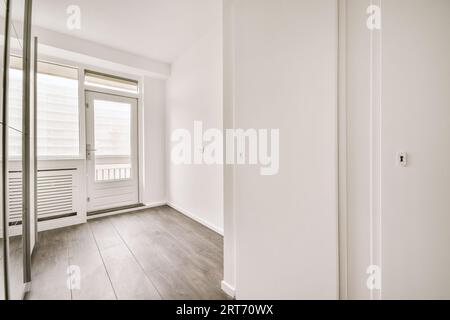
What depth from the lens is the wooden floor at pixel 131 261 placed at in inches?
59.4

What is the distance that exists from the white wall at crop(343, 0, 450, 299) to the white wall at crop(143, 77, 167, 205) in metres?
3.58

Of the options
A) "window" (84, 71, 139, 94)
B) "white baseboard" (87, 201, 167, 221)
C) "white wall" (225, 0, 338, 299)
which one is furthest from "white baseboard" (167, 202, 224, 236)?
"window" (84, 71, 139, 94)

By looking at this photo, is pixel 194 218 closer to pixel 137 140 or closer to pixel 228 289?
pixel 228 289

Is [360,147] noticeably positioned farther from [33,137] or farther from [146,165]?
[146,165]

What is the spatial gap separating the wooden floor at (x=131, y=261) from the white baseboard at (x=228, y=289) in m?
0.04

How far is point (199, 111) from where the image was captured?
2.90 m

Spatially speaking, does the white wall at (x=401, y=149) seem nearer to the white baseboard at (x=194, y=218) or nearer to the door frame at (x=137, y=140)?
the white baseboard at (x=194, y=218)

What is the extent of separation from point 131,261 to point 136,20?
9.68ft

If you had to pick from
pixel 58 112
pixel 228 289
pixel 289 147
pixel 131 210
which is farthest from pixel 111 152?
pixel 289 147

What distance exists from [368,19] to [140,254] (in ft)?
A: 8.76

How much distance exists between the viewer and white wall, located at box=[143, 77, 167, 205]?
3.77 metres

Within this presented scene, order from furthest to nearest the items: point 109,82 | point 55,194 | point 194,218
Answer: point 109,82
point 194,218
point 55,194
